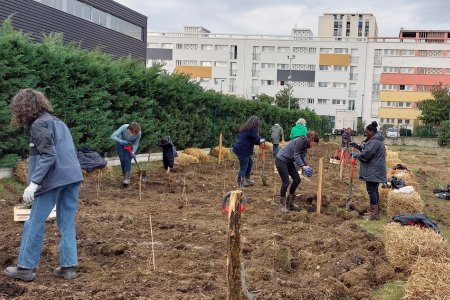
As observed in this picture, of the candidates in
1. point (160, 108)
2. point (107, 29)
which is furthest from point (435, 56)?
point (160, 108)

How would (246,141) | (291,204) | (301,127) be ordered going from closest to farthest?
(291,204) < (246,141) < (301,127)

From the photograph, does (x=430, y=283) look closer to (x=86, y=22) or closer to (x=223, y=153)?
(x=223, y=153)

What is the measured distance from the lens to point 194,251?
616 cm

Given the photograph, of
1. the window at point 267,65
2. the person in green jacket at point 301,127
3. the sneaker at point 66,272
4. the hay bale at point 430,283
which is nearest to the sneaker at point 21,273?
the sneaker at point 66,272

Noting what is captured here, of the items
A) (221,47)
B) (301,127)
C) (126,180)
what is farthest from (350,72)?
(126,180)

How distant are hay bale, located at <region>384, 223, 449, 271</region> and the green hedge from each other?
7398 millimetres

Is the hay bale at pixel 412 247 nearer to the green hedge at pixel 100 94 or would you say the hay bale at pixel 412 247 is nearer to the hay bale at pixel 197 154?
the green hedge at pixel 100 94

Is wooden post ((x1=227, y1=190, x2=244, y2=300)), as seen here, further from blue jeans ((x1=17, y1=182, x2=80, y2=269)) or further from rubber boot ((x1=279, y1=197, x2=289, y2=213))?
rubber boot ((x1=279, y1=197, x2=289, y2=213))

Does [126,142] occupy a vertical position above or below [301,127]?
below

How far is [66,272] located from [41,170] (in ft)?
3.44

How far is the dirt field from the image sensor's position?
4.75 metres

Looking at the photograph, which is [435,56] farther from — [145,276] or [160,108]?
[145,276]

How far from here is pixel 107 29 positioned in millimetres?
33625

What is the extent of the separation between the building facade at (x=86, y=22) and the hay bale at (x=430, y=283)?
753 inches
